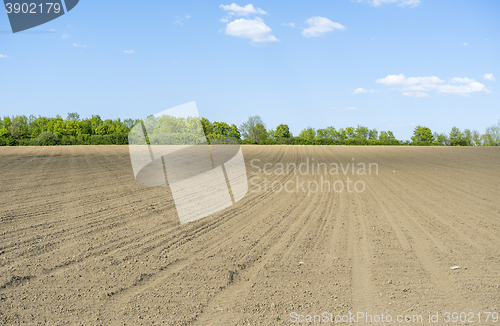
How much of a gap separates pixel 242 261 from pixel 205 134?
40.6 m

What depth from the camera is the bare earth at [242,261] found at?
13.4 feet

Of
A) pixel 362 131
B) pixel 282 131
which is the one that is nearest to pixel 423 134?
pixel 362 131

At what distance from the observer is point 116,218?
26.3 feet

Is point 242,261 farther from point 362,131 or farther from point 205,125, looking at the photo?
point 362,131

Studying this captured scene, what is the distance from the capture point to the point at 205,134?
45.4m

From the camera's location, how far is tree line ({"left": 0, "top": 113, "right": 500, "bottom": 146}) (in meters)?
52.0

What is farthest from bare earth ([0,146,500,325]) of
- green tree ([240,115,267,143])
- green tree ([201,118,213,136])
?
green tree ([240,115,267,143])

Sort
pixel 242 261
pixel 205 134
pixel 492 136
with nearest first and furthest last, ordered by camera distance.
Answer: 1. pixel 242 261
2. pixel 205 134
3. pixel 492 136

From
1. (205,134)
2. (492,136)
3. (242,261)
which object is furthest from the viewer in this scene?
(492,136)

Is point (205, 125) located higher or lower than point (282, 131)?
lower

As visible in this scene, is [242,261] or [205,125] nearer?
[242,261]

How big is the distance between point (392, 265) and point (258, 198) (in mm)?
5795

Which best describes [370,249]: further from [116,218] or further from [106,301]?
[116,218]

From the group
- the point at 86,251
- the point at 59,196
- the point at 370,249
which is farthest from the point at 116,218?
the point at 370,249
